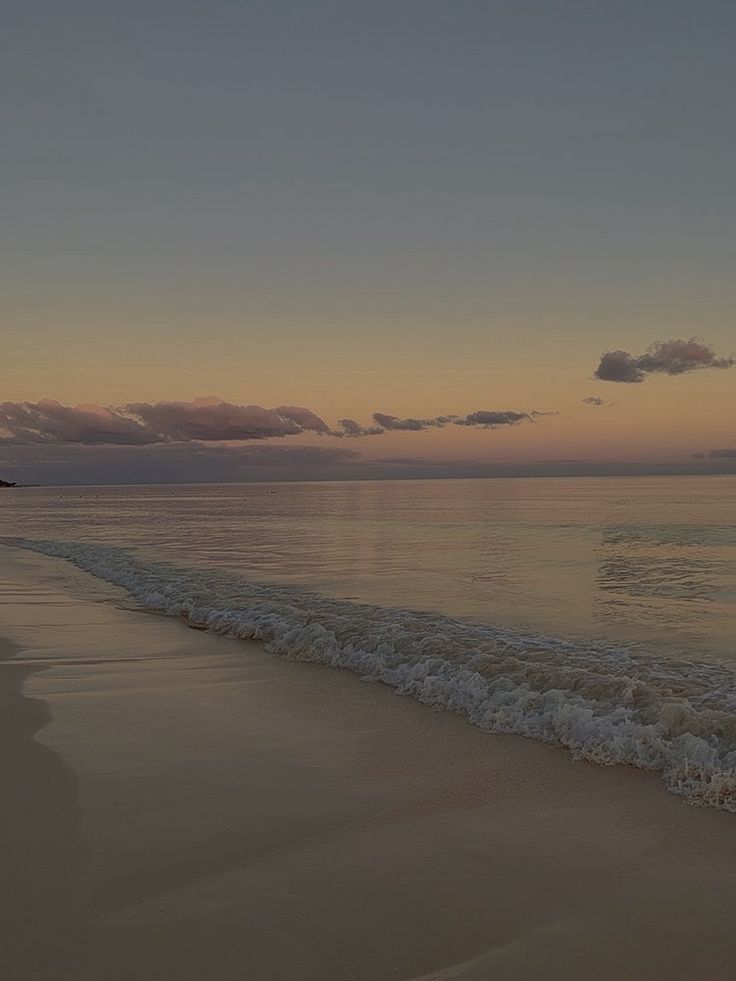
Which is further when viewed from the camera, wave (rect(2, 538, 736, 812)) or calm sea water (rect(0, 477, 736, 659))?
calm sea water (rect(0, 477, 736, 659))

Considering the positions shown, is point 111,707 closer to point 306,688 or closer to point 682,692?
point 306,688

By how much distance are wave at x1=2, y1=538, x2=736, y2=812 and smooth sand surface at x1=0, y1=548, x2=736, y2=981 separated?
1.44 feet

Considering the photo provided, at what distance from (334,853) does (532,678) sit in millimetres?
5264

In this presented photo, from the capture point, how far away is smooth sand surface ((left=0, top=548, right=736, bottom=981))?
4.34 meters

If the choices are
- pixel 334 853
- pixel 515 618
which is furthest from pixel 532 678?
pixel 515 618

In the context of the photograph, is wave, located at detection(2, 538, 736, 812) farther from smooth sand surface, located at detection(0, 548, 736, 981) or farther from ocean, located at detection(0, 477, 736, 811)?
smooth sand surface, located at detection(0, 548, 736, 981)

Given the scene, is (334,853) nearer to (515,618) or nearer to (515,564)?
(515,618)

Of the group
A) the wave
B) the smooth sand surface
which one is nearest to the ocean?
the wave

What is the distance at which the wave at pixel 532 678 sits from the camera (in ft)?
25.3

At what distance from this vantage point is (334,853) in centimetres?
559

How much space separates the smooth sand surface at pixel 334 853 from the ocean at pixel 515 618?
72 cm

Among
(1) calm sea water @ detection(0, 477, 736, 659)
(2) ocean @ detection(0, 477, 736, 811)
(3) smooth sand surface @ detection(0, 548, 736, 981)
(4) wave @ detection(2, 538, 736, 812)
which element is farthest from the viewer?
(1) calm sea water @ detection(0, 477, 736, 659)

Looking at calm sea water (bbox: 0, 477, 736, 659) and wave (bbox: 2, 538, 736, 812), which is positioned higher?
wave (bbox: 2, 538, 736, 812)

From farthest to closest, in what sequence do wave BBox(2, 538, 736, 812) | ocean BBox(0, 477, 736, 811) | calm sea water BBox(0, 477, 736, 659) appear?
1. calm sea water BBox(0, 477, 736, 659)
2. ocean BBox(0, 477, 736, 811)
3. wave BBox(2, 538, 736, 812)
